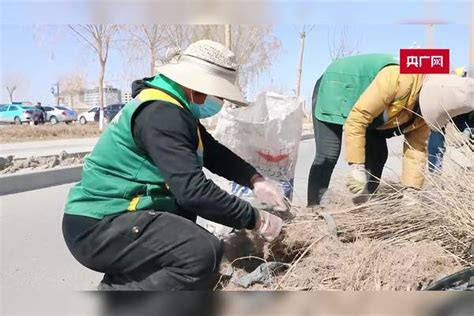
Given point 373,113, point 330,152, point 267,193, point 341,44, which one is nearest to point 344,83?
point 373,113

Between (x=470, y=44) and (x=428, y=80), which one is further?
(x=428, y=80)

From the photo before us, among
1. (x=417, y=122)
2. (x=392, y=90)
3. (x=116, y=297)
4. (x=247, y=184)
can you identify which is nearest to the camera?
(x=116, y=297)

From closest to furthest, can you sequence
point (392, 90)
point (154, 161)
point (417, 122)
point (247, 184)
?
1. point (154, 161)
2. point (247, 184)
3. point (392, 90)
4. point (417, 122)

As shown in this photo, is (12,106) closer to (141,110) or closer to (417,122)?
(141,110)

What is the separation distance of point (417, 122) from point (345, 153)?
0.36 m

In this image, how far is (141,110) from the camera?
5.35 feet

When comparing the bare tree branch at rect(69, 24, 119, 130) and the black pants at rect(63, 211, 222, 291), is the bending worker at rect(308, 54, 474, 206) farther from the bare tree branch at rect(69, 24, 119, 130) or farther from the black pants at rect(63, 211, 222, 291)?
the bare tree branch at rect(69, 24, 119, 130)

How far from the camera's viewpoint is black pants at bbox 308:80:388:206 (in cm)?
264

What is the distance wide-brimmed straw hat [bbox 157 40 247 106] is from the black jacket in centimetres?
10

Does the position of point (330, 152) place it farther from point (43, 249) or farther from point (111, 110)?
point (43, 249)

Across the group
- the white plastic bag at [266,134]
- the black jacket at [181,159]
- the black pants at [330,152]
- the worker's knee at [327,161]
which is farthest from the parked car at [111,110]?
the worker's knee at [327,161]

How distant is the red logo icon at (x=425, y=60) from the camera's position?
191 cm

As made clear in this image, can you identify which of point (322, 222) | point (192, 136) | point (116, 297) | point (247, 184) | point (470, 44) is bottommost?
point (116, 297)

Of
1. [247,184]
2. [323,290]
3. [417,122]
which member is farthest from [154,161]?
[417,122]
